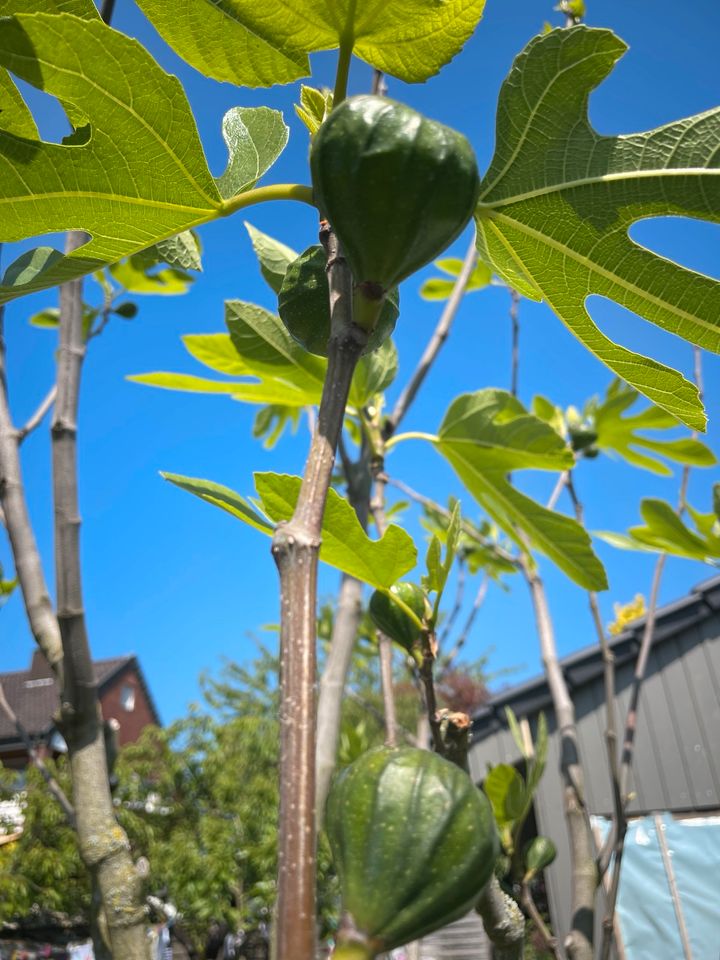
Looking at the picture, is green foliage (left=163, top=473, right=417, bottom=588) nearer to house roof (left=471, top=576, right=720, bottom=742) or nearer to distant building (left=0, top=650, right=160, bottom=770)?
house roof (left=471, top=576, right=720, bottom=742)

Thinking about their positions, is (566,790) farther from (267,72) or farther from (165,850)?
(165,850)

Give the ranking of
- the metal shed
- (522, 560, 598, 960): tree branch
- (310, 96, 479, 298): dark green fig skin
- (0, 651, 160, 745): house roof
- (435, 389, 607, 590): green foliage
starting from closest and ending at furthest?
1. (310, 96, 479, 298): dark green fig skin
2. (435, 389, 607, 590): green foliage
3. (522, 560, 598, 960): tree branch
4. the metal shed
5. (0, 651, 160, 745): house roof

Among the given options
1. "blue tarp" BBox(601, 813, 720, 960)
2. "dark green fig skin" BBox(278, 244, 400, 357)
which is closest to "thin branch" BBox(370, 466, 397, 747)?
"dark green fig skin" BBox(278, 244, 400, 357)

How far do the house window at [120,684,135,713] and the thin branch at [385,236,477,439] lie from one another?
24.7 metres

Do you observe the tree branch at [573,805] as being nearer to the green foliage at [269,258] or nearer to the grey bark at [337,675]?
the grey bark at [337,675]

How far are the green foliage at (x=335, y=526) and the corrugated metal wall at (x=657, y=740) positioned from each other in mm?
6336

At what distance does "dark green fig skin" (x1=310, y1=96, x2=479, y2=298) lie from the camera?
549 millimetres

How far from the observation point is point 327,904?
11766 mm

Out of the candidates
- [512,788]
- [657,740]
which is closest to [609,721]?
[512,788]

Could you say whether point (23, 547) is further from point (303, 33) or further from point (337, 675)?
point (303, 33)

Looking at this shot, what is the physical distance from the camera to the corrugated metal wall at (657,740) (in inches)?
251

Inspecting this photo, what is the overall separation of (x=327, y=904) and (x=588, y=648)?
24.0ft

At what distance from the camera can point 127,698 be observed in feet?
82.5

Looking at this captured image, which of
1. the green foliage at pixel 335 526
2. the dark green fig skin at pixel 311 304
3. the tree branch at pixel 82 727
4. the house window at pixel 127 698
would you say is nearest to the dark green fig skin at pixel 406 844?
the green foliage at pixel 335 526
